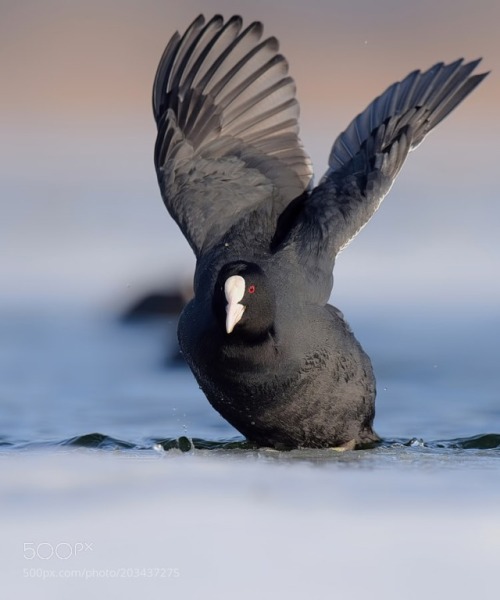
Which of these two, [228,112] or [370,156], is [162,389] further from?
[370,156]

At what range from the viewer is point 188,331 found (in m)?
6.44

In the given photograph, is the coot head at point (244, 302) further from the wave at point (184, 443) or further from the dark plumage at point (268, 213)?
the wave at point (184, 443)

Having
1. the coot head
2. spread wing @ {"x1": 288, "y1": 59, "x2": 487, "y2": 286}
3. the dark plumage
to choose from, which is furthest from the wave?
spread wing @ {"x1": 288, "y1": 59, "x2": 487, "y2": 286}

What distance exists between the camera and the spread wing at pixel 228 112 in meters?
7.22

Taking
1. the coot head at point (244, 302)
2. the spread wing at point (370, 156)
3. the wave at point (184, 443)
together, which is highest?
the spread wing at point (370, 156)

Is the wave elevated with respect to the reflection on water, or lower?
lower

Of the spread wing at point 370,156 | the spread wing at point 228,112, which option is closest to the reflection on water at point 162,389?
the spread wing at point 370,156

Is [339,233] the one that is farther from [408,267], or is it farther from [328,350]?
[408,267]

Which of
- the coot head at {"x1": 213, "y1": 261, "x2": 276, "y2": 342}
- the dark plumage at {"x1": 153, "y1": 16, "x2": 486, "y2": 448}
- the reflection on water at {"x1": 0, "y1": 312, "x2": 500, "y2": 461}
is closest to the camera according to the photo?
the coot head at {"x1": 213, "y1": 261, "x2": 276, "y2": 342}

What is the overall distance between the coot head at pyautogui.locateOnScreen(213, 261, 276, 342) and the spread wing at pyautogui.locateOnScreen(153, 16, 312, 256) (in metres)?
1.12

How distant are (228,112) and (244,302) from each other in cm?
165

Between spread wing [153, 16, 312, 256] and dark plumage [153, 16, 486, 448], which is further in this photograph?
spread wing [153, 16, 312, 256]

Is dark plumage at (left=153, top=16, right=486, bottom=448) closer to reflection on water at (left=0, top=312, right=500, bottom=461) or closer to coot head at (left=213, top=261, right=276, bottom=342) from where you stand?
coot head at (left=213, top=261, right=276, bottom=342)

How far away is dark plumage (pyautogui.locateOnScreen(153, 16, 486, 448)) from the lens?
625 cm
